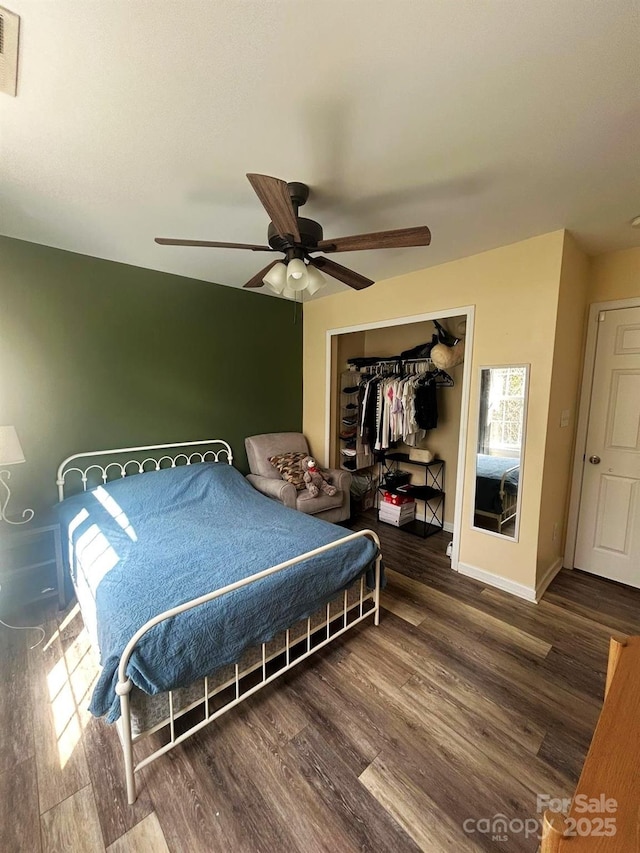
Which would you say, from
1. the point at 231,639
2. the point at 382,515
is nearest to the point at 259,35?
the point at 231,639

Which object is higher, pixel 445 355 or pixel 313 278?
pixel 313 278

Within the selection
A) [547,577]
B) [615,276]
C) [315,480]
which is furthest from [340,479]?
[615,276]

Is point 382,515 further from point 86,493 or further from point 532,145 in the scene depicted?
point 532,145

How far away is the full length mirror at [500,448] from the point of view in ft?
8.47

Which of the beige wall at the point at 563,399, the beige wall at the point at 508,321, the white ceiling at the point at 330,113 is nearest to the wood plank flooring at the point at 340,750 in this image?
the beige wall at the point at 508,321

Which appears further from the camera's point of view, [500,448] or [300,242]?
[500,448]

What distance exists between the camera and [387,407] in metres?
3.69

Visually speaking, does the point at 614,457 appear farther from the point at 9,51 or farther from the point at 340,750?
the point at 9,51

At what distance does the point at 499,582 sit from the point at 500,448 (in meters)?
1.08

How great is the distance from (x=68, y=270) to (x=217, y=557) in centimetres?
250

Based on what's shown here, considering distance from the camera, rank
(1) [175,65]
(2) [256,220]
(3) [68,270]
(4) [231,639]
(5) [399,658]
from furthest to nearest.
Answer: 1. (3) [68,270]
2. (2) [256,220]
3. (5) [399,658]
4. (4) [231,639]
5. (1) [175,65]

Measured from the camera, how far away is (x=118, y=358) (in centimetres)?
291

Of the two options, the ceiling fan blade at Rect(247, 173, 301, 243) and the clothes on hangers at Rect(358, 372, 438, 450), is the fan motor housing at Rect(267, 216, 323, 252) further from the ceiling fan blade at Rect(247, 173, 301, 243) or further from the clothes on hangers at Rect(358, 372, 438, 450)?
the clothes on hangers at Rect(358, 372, 438, 450)

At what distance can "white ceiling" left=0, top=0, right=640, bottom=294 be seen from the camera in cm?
103
